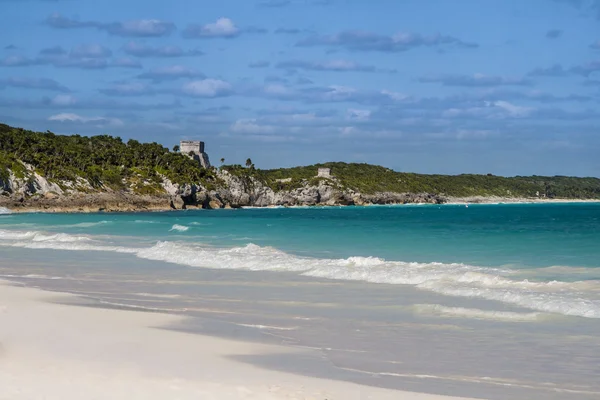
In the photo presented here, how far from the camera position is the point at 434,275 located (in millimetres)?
18547

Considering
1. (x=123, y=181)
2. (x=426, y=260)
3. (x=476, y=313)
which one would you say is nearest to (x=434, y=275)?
(x=476, y=313)

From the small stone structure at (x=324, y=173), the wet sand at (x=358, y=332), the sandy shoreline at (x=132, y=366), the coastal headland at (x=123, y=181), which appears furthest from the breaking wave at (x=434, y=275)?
the small stone structure at (x=324, y=173)

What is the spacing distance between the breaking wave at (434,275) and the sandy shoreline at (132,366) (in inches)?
217

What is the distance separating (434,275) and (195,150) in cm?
15200

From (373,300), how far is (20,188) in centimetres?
8964

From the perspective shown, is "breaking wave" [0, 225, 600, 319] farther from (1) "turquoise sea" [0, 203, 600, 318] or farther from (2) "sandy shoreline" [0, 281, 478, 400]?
(2) "sandy shoreline" [0, 281, 478, 400]

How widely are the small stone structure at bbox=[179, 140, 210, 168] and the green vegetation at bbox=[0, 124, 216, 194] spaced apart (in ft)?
36.3

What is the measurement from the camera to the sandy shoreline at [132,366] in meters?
7.32

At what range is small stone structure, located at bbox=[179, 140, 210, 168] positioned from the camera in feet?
542

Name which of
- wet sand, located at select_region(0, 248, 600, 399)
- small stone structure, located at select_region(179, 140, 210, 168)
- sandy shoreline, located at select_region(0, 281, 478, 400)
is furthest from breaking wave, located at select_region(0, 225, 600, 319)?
small stone structure, located at select_region(179, 140, 210, 168)

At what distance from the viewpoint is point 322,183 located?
Answer: 178750mm

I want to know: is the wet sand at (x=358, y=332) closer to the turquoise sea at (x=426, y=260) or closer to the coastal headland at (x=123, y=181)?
the turquoise sea at (x=426, y=260)

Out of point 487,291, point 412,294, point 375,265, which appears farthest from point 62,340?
point 375,265

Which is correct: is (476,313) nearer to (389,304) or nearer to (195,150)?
(389,304)
